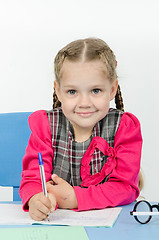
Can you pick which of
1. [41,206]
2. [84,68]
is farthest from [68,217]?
[84,68]

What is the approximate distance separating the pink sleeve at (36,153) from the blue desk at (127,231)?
30 cm

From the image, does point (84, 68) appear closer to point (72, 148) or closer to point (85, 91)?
point (85, 91)

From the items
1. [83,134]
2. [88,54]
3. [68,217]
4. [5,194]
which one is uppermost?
[88,54]

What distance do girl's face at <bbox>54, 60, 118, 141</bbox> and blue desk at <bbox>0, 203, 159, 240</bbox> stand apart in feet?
1.05

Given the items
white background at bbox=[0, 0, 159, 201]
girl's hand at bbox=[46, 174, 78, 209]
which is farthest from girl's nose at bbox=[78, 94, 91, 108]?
white background at bbox=[0, 0, 159, 201]

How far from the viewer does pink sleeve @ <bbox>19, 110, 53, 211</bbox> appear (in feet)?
4.15

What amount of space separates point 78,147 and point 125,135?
0.15m

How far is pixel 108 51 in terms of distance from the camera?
132cm

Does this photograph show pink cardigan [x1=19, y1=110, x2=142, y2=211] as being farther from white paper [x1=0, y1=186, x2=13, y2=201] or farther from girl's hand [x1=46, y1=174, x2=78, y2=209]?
white paper [x1=0, y1=186, x2=13, y2=201]

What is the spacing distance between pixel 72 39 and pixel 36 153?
1.08 meters

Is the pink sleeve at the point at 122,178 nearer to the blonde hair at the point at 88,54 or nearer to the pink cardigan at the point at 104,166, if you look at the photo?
the pink cardigan at the point at 104,166

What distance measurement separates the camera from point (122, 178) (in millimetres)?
1261

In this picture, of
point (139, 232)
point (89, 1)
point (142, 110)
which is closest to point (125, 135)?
point (139, 232)

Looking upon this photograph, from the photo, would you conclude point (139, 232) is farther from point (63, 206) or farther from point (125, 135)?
point (125, 135)
